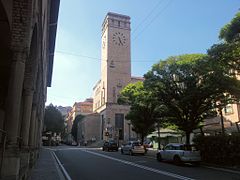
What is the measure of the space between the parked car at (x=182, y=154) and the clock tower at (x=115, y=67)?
6348 cm

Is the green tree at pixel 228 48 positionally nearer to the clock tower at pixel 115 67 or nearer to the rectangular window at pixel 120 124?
the clock tower at pixel 115 67

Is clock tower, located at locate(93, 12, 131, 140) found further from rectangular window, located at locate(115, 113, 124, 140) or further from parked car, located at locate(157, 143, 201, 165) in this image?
parked car, located at locate(157, 143, 201, 165)

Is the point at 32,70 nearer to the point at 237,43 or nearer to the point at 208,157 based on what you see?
the point at 237,43

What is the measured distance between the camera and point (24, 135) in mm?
10773

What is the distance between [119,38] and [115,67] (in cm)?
898

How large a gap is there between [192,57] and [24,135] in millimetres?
19401

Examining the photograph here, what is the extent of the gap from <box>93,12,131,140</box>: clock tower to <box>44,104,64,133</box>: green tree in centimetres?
1576

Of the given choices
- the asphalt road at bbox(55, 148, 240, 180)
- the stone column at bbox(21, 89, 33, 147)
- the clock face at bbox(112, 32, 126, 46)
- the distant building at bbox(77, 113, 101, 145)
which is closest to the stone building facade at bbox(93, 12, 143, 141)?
→ the clock face at bbox(112, 32, 126, 46)

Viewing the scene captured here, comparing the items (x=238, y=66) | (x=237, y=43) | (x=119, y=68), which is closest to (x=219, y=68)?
(x=238, y=66)

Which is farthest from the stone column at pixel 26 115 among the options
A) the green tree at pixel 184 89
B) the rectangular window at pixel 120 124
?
→ the rectangular window at pixel 120 124

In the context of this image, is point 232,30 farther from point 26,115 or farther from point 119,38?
point 119,38

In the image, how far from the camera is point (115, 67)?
89.9m

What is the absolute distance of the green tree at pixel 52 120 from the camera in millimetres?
73812

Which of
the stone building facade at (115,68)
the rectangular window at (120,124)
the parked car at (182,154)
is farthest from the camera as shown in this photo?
the stone building facade at (115,68)
